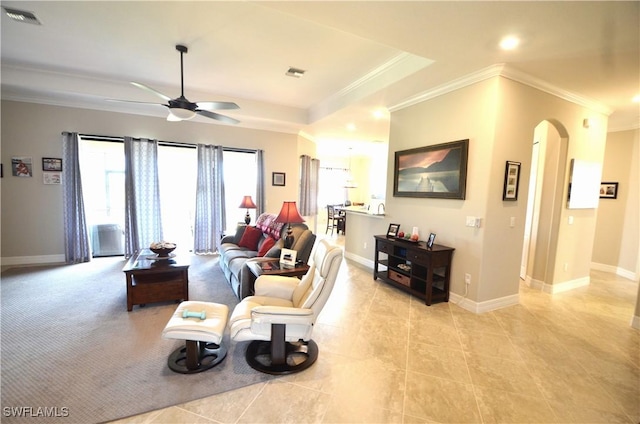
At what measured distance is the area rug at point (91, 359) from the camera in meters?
1.80

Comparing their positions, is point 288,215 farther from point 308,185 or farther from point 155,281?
point 308,185

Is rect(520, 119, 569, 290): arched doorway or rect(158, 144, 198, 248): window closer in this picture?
rect(520, 119, 569, 290): arched doorway

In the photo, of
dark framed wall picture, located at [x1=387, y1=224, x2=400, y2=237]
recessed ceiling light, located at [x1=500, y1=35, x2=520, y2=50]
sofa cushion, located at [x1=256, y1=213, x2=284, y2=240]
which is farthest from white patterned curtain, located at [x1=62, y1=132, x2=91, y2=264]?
recessed ceiling light, located at [x1=500, y1=35, x2=520, y2=50]

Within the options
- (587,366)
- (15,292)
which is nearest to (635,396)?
(587,366)

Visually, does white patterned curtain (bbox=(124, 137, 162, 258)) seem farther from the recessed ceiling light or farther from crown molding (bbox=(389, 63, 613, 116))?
the recessed ceiling light

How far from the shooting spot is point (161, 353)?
2.36m

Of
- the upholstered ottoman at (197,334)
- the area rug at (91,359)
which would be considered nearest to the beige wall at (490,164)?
the area rug at (91,359)

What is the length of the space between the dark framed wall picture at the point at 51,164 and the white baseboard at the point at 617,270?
10325 mm

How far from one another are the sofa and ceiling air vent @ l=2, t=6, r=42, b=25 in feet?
10.9

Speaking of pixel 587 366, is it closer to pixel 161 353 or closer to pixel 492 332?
pixel 492 332

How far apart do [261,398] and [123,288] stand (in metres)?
3.05

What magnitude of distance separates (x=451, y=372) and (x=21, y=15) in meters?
5.28

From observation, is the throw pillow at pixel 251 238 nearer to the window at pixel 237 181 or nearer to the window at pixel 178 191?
the window at pixel 237 181

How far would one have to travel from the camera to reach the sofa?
319 cm
